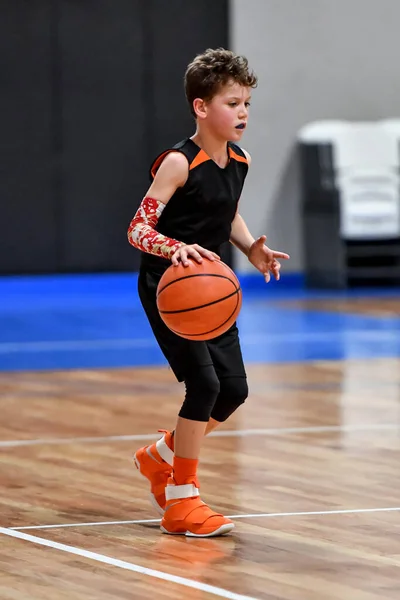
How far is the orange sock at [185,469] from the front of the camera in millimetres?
3926

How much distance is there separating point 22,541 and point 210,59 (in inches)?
60.2

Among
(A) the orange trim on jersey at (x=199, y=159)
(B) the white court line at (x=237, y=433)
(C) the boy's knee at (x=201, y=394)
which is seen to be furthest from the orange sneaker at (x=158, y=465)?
(B) the white court line at (x=237, y=433)

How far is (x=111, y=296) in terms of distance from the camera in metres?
12.2

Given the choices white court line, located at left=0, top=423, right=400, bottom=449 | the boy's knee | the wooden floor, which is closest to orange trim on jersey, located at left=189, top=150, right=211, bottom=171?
the boy's knee

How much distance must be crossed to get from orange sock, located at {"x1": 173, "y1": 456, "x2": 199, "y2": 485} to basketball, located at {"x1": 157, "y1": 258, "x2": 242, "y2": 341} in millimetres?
408

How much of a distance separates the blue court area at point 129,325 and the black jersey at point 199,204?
3.78 meters

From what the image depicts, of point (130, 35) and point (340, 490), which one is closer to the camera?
point (340, 490)

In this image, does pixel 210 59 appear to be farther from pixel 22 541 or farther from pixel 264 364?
pixel 264 364

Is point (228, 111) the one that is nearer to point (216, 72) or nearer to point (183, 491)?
point (216, 72)

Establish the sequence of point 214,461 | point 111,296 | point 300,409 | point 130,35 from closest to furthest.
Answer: point 214,461 → point 300,409 → point 111,296 → point 130,35

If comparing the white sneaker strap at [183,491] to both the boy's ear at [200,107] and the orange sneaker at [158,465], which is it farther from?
the boy's ear at [200,107]

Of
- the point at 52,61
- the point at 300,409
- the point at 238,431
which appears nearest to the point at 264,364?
the point at 300,409

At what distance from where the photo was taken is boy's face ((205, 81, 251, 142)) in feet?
13.0

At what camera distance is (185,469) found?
393 cm
